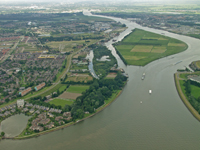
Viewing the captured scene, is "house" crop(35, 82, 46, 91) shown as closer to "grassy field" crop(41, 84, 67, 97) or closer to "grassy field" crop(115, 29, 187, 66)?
"grassy field" crop(41, 84, 67, 97)

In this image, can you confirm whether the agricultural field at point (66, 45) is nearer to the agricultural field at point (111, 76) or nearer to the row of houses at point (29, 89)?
the agricultural field at point (111, 76)

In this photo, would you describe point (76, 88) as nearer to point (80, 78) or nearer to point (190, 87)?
point (80, 78)

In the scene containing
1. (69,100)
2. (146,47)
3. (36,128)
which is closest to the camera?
(36,128)

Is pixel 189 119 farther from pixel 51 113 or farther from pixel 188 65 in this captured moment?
pixel 188 65

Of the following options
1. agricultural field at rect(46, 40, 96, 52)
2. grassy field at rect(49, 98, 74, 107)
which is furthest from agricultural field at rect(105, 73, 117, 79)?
agricultural field at rect(46, 40, 96, 52)

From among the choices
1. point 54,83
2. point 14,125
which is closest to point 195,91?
point 54,83

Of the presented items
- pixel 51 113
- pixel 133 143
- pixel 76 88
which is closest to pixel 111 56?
pixel 76 88
